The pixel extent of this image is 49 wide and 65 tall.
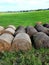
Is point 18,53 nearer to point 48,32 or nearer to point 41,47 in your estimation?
point 41,47

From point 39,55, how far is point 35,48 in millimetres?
1454

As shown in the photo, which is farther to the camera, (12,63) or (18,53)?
(18,53)

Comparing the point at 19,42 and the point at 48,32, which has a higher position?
the point at 19,42

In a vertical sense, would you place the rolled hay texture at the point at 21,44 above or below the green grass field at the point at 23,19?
above

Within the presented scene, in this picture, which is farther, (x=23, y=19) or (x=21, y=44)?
(x=23, y=19)

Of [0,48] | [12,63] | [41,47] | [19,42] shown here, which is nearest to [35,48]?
[41,47]

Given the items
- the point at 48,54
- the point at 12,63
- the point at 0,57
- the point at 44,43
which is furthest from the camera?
the point at 44,43

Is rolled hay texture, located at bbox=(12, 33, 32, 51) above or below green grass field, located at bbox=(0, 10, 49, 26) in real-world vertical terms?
above

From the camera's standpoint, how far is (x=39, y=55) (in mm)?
11117

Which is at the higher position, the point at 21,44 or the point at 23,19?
the point at 21,44

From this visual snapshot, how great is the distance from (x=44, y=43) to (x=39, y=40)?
12.5 inches

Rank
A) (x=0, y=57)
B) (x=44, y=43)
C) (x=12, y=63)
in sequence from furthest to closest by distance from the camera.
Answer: (x=44, y=43)
(x=0, y=57)
(x=12, y=63)

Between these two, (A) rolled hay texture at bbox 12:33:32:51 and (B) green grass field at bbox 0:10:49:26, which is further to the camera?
(B) green grass field at bbox 0:10:49:26

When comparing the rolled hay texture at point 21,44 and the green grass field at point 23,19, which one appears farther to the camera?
the green grass field at point 23,19
